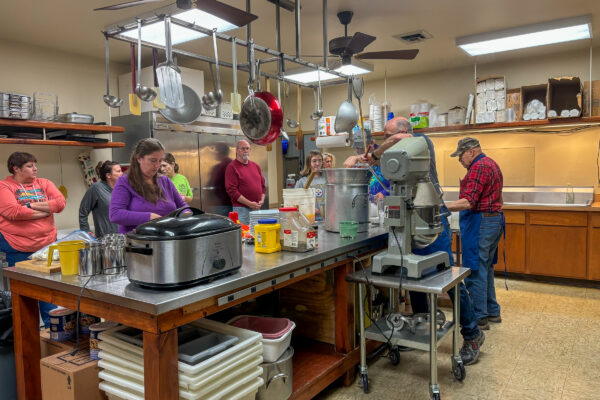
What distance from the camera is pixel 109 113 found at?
5.41 m

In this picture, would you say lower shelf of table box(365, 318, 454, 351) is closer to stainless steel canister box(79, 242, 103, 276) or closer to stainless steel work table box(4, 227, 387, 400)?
stainless steel work table box(4, 227, 387, 400)

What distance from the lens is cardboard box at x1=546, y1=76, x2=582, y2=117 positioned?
195 inches

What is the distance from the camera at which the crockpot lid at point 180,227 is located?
1.65 m

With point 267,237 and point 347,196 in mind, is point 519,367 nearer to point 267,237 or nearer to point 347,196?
point 347,196

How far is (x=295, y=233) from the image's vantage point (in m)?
A: 2.35

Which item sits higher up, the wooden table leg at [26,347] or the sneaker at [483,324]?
the wooden table leg at [26,347]

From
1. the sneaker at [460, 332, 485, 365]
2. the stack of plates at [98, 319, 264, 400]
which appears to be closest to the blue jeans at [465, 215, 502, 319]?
the sneaker at [460, 332, 485, 365]

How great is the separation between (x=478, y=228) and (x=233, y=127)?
11.0 feet

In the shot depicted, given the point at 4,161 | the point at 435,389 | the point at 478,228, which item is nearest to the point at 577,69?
the point at 478,228

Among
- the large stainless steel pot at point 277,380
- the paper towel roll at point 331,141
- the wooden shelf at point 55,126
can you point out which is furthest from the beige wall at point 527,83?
the large stainless steel pot at point 277,380

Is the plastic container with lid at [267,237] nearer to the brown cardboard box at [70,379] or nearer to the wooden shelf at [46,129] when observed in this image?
the brown cardboard box at [70,379]

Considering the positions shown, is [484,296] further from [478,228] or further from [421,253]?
[421,253]

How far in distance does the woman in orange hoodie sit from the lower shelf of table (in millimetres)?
2405

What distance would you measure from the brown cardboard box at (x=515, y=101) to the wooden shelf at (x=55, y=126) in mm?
4551
